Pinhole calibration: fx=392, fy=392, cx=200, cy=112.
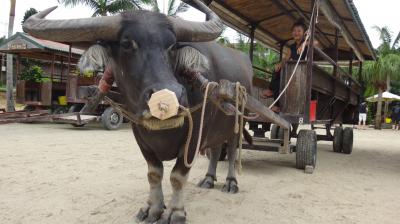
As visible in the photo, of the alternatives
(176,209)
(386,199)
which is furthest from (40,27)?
(386,199)

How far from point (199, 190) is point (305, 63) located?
8.13 feet

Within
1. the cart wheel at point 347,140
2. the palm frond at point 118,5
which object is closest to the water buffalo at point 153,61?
the cart wheel at point 347,140

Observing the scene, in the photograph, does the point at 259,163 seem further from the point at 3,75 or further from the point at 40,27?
the point at 3,75

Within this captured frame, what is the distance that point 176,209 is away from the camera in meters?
3.32

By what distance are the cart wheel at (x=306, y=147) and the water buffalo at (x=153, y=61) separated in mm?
2769

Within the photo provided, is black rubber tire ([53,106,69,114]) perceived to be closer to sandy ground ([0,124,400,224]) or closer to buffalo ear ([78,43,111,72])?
sandy ground ([0,124,400,224])

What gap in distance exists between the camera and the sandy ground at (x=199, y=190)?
362cm

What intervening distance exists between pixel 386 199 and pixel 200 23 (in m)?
3.15

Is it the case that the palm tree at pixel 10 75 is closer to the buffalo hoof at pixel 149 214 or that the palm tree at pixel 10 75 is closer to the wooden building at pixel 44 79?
the wooden building at pixel 44 79

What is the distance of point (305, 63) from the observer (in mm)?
5656

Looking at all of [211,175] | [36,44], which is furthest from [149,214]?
[36,44]

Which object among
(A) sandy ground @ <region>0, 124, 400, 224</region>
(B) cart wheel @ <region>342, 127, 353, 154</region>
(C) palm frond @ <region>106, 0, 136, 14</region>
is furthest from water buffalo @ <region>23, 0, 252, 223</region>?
(C) palm frond @ <region>106, 0, 136, 14</region>

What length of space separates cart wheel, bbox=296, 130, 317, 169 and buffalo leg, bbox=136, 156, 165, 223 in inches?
121

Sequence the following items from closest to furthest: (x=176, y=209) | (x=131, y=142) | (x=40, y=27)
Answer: (x=40, y=27), (x=176, y=209), (x=131, y=142)
